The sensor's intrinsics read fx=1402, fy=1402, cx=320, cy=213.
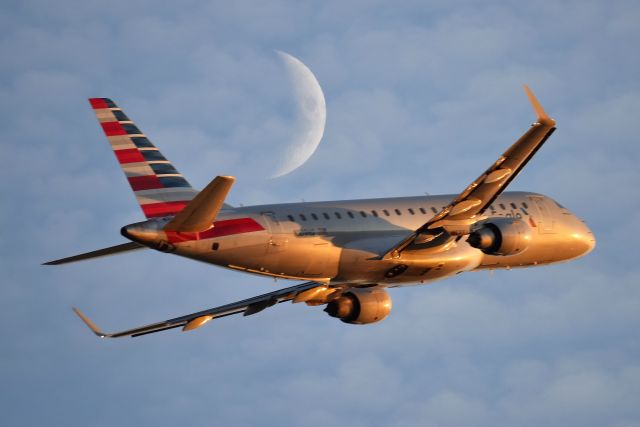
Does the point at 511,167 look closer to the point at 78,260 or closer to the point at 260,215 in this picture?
the point at 260,215

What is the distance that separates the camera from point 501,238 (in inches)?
2224

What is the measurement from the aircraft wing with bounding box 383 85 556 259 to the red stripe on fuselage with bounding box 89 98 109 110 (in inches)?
509

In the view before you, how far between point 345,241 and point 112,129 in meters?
10.4

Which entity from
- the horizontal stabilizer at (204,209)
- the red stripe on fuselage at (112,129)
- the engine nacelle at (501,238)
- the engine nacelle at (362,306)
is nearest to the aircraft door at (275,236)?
the horizontal stabilizer at (204,209)

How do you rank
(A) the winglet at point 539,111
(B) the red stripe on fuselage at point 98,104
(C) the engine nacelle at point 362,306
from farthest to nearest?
(C) the engine nacelle at point 362,306 < (B) the red stripe on fuselage at point 98,104 < (A) the winglet at point 539,111

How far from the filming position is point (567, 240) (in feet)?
210

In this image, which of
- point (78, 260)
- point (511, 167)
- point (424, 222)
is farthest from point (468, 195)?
point (78, 260)

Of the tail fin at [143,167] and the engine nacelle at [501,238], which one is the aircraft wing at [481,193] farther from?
the tail fin at [143,167]

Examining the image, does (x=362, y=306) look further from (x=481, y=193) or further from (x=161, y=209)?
(x=161, y=209)

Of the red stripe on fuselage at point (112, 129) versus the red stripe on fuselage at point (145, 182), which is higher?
the red stripe on fuselage at point (112, 129)

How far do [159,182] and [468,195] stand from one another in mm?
12093

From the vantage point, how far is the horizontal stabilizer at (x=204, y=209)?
158ft

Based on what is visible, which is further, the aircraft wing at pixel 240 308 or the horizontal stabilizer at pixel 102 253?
the aircraft wing at pixel 240 308

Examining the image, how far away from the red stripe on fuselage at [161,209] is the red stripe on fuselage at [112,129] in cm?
360
